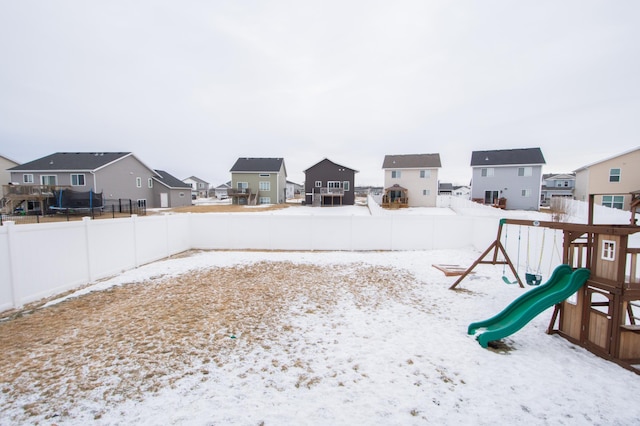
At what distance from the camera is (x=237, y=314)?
5.61 m

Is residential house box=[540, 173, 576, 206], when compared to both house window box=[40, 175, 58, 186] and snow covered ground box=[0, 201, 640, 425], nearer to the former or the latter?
snow covered ground box=[0, 201, 640, 425]

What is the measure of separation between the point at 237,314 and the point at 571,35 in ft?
50.2

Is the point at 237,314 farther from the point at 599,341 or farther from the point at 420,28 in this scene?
the point at 420,28

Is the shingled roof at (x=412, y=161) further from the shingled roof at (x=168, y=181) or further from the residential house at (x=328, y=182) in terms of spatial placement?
the shingled roof at (x=168, y=181)

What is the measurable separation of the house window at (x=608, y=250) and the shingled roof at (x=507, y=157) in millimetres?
33289

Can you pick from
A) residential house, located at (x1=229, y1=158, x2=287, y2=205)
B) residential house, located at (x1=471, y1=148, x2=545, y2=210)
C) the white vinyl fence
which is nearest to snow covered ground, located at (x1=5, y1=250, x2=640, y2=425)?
the white vinyl fence

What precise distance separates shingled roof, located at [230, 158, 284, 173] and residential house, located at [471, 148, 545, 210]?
28.1 m

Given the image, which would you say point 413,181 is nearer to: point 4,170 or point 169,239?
point 169,239

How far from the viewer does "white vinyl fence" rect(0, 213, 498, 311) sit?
5.86 meters

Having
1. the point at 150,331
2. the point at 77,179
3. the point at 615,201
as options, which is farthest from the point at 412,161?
the point at 77,179

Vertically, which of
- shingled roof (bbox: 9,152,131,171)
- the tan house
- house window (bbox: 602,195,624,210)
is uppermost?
shingled roof (bbox: 9,152,131,171)

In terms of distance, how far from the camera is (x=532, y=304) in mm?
4551

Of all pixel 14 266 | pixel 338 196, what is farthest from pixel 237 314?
pixel 338 196

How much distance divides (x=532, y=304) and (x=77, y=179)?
124 feet
